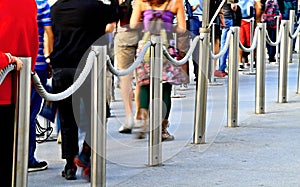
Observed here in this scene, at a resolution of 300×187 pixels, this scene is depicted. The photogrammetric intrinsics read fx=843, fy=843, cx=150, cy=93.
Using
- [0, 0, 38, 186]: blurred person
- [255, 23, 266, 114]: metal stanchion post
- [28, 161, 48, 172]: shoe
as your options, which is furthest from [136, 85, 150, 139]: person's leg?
[0, 0, 38, 186]: blurred person

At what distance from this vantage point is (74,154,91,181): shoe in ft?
25.9

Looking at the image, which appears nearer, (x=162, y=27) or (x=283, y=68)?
(x=162, y=27)

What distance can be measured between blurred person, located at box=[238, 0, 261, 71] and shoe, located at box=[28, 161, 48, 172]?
36.1 feet

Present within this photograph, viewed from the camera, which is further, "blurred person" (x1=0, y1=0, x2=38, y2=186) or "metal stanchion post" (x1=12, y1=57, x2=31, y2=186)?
"blurred person" (x1=0, y1=0, x2=38, y2=186)

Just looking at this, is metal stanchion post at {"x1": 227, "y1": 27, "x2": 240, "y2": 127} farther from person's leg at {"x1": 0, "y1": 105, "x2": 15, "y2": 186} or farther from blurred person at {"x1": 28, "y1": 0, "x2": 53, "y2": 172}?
person's leg at {"x1": 0, "y1": 105, "x2": 15, "y2": 186}

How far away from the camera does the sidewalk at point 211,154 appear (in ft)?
26.3

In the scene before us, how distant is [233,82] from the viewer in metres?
11.2

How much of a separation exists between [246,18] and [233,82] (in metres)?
8.66

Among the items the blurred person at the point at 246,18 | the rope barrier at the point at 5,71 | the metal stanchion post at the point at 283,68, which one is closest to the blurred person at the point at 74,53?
the rope barrier at the point at 5,71

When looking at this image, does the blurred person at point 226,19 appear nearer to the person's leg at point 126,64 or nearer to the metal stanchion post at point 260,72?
the metal stanchion post at point 260,72

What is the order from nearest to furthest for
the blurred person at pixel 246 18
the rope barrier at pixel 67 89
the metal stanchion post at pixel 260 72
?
the rope barrier at pixel 67 89 < the metal stanchion post at pixel 260 72 < the blurred person at pixel 246 18

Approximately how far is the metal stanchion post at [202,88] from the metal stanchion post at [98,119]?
9.12ft

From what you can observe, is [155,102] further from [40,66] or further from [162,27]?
[162,27]

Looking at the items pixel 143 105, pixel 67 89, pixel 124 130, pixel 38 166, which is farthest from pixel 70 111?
pixel 124 130
